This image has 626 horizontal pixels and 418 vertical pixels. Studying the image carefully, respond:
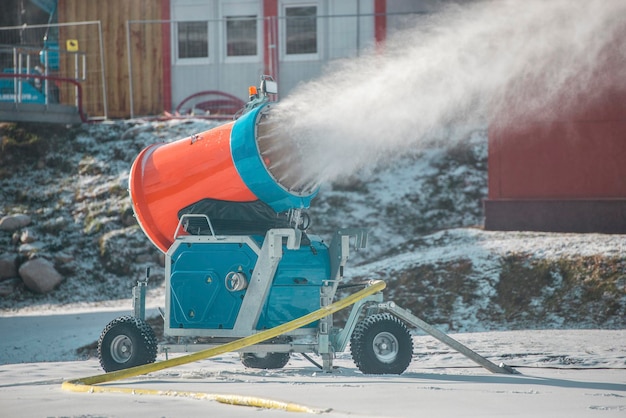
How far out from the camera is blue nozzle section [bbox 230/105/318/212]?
30.1 ft

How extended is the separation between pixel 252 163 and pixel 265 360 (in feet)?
6.77

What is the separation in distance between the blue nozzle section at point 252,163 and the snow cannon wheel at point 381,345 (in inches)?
52.4

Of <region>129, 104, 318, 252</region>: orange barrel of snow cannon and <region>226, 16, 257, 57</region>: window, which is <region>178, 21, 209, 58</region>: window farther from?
<region>129, 104, 318, 252</region>: orange barrel of snow cannon

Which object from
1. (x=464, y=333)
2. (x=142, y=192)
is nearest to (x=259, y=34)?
(x=464, y=333)

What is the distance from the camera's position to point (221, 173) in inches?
369

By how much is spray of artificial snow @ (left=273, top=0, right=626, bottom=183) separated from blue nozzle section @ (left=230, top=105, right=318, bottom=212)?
1.05 ft

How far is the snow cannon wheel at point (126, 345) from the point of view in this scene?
31.3 feet

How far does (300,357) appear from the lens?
11242 mm

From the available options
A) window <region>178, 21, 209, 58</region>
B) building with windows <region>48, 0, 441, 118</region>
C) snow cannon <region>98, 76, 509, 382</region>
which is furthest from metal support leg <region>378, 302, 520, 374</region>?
window <region>178, 21, 209, 58</region>

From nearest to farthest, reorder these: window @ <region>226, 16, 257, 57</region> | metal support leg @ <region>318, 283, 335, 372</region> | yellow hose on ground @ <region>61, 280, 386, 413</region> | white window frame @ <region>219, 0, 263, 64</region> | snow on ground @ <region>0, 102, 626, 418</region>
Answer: snow on ground @ <region>0, 102, 626, 418</region>
yellow hose on ground @ <region>61, 280, 386, 413</region>
metal support leg @ <region>318, 283, 335, 372</region>
white window frame @ <region>219, 0, 263, 64</region>
window @ <region>226, 16, 257, 57</region>

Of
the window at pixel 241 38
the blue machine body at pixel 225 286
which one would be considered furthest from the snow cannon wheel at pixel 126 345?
the window at pixel 241 38

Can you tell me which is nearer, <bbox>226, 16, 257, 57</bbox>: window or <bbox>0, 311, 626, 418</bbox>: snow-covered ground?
<bbox>0, 311, 626, 418</bbox>: snow-covered ground

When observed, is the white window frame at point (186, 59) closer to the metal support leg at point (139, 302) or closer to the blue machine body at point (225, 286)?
the metal support leg at point (139, 302)

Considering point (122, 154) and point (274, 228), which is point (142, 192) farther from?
point (122, 154)
